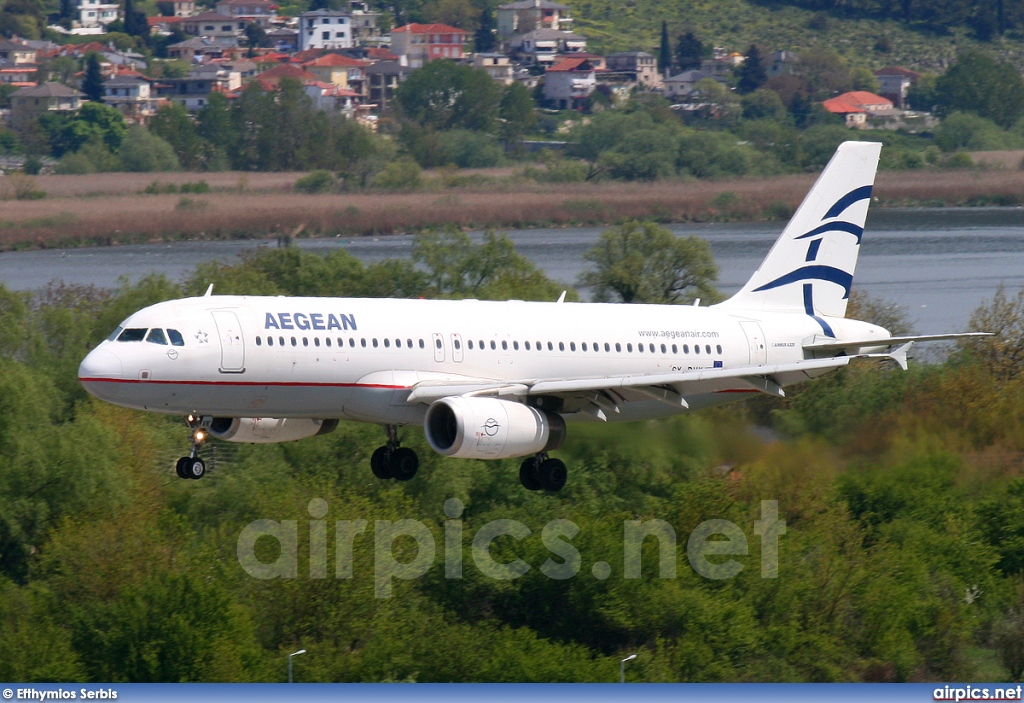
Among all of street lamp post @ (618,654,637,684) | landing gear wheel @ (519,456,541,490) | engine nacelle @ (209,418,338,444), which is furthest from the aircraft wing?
street lamp post @ (618,654,637,684)

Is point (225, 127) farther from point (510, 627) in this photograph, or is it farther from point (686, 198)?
point (510, 627)

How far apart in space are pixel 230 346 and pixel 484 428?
6036 mm

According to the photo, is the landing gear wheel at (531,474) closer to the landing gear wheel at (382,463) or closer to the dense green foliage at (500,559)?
the landing gear wheel at (382,463)

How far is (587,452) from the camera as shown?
50.7 meters

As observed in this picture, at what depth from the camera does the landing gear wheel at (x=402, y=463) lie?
4122cm

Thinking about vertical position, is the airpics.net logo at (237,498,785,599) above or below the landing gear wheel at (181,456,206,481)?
below

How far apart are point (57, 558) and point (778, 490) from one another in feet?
108

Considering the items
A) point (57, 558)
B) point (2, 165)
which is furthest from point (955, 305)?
point (2, 165)

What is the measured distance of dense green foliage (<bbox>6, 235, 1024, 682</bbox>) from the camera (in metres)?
67.9

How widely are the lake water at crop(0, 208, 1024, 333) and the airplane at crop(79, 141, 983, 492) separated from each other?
64.1 metres

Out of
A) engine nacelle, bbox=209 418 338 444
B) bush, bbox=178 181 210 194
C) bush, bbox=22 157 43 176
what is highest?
engine nacelle, bbox=209 418 338 444

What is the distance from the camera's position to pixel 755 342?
44812 mm

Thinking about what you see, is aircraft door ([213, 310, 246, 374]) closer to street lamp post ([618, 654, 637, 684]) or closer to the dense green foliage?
the dense green foliage

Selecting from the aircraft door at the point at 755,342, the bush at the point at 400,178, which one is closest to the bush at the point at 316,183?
the bush at the point at 400,178
